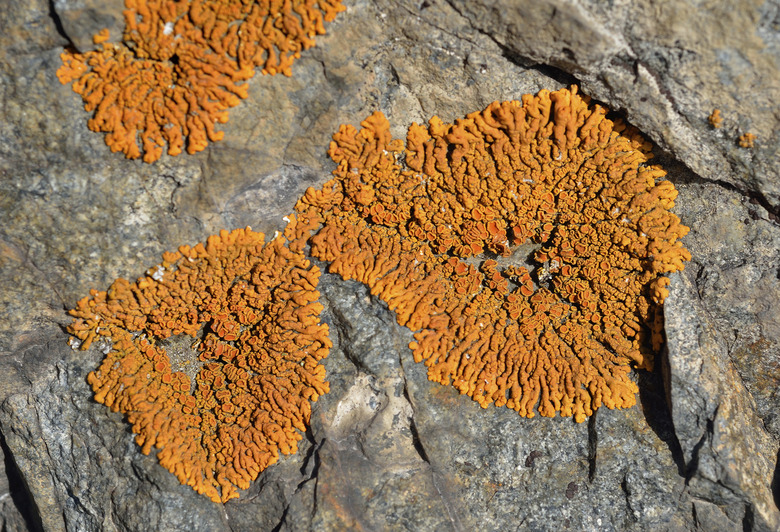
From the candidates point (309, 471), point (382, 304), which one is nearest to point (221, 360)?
point (309, 471)

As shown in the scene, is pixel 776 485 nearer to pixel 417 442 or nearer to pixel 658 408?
pixel 658 408

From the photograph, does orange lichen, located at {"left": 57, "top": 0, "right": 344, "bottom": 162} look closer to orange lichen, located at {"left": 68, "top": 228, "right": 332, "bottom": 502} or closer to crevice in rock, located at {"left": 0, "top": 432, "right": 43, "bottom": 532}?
orange lichen, located at {"left": 68, "top": 228, "right": 332, "bottom": 502}

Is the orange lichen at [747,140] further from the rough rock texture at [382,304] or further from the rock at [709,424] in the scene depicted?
the rock at [709,424]

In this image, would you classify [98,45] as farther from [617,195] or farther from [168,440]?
[617,195]

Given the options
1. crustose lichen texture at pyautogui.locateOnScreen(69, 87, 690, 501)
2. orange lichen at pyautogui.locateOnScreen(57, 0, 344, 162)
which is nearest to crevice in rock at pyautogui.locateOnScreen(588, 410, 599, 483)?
crustose lichen texture at pyautogui.locateOnScreen(69, 87, 690, 501)

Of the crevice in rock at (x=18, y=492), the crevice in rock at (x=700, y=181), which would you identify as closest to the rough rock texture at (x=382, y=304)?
the crevice in rock at (x=700, y=181)

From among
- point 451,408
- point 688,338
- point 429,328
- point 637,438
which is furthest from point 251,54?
point 637,438
